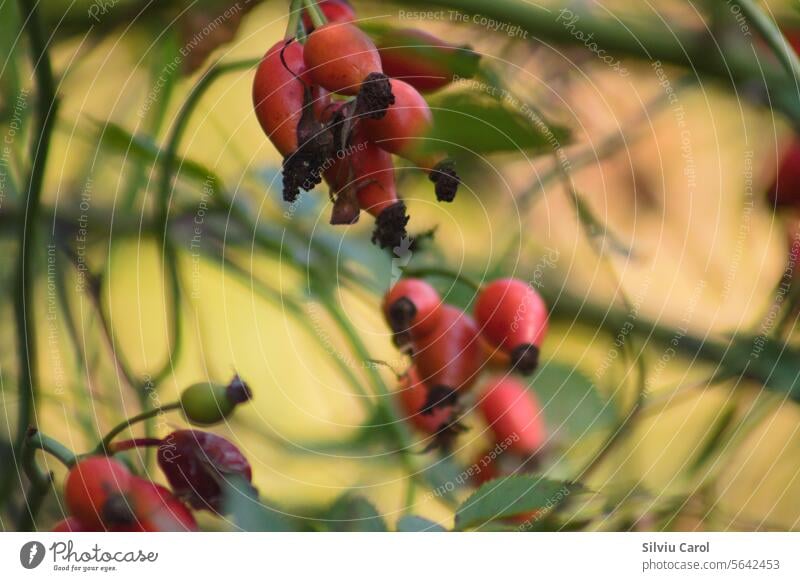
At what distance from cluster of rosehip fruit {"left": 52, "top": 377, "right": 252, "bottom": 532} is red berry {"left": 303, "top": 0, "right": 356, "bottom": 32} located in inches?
11.4

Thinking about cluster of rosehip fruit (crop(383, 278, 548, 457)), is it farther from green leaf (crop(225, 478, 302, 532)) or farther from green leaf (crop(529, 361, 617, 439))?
green leaf (crop(225, 478, 302, 532))

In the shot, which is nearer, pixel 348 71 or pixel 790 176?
pixel 348 71

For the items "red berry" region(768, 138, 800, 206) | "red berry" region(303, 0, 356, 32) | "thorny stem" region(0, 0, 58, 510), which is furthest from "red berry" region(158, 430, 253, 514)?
"red berry" region(768, 138, 800, 206)

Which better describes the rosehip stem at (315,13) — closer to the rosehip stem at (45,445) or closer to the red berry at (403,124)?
the red berry at (403,124)

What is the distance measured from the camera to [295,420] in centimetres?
87

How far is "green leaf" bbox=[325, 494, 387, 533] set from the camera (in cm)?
86

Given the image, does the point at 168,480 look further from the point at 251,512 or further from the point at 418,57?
the point at 418,57

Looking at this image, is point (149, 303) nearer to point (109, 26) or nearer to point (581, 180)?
point (109, 26)

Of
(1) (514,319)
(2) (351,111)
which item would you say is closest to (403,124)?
(2) (351,111)

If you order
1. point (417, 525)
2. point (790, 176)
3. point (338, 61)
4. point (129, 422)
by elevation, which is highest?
point (338, 61)

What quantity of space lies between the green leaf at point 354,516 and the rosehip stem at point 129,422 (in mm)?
147

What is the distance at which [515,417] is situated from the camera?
872 mm

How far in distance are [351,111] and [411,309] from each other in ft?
0.52
